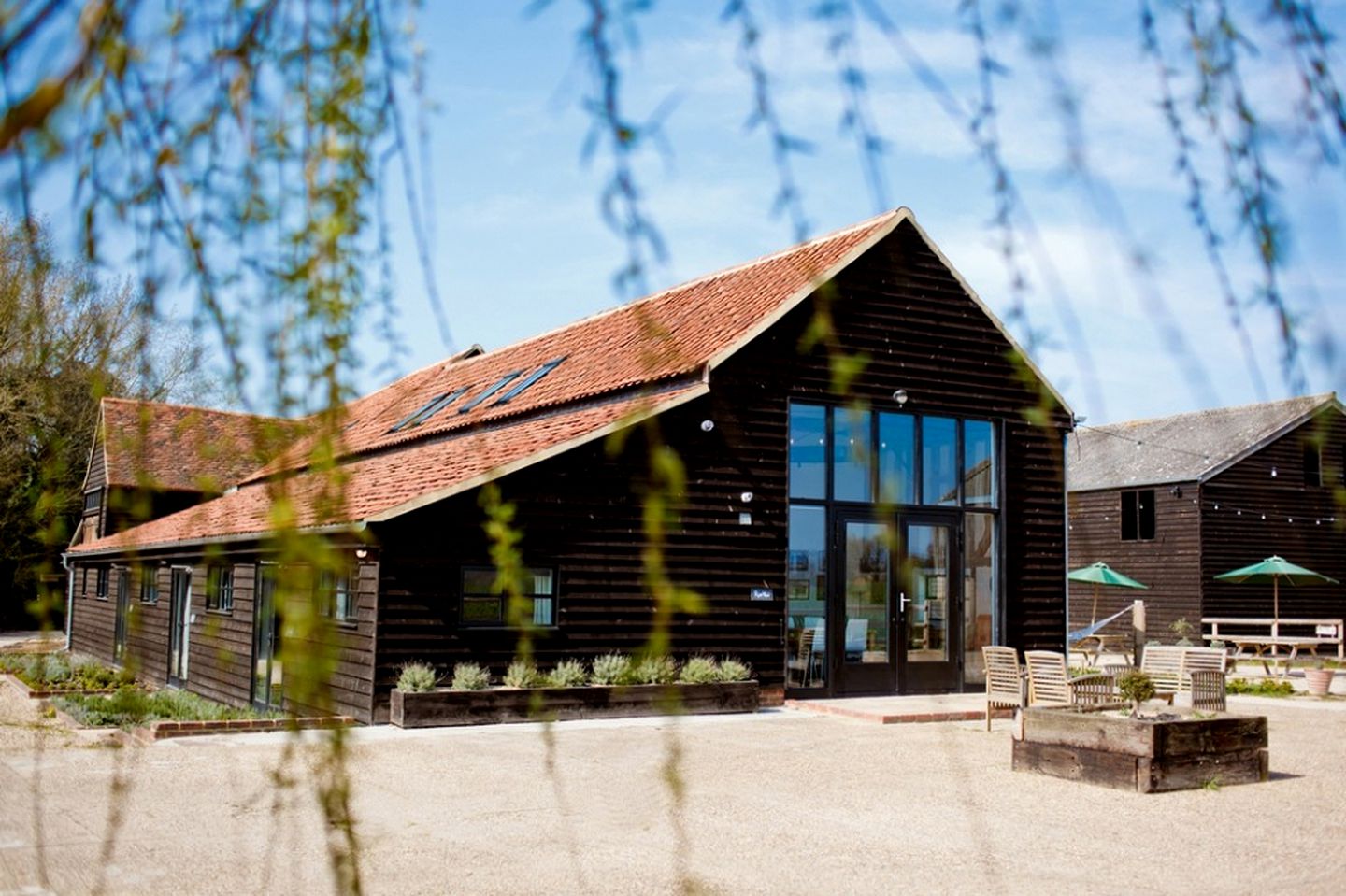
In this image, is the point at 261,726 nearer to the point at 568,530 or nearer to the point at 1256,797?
the point at 568,530

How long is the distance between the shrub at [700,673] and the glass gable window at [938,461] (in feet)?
13.7

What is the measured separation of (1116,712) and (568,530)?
21.2ft

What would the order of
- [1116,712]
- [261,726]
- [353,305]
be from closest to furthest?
[353,305]
[1116,712]
[261,726]

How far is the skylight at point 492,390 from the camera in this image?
20.3 metres

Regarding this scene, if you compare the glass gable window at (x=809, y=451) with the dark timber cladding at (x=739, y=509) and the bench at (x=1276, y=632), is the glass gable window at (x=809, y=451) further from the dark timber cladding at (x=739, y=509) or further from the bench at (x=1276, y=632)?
the bench at (x=1276, y=632)

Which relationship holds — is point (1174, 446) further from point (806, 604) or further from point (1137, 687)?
point (1137, 687)

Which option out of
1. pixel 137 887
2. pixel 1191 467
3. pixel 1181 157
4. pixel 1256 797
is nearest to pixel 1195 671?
pixel 1256 797

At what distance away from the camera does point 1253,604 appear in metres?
33.8

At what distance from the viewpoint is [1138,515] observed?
35594 millimetres

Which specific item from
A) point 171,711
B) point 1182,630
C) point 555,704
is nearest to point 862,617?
point 555,704

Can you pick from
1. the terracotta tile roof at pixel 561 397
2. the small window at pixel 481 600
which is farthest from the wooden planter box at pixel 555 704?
the terracotta tile roof at pixel 561 397

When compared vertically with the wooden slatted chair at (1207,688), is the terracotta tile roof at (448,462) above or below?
above

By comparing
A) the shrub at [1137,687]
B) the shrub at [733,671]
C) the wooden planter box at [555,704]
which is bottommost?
the wooden planter box at [555,704]

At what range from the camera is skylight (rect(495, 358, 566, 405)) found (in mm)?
19427
